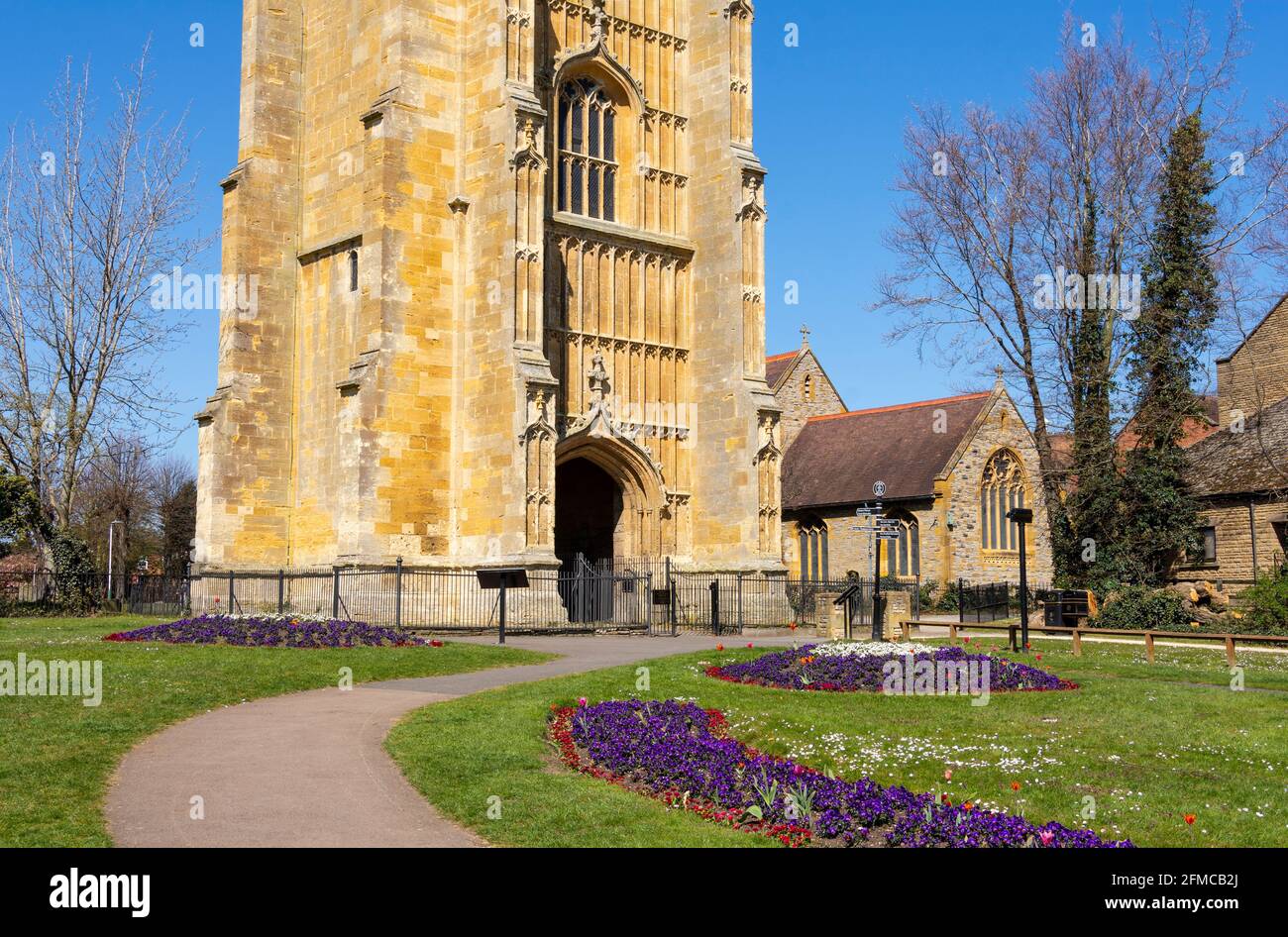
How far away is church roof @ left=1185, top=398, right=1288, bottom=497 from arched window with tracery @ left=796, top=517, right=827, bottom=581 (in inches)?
534

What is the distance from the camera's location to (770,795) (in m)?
9.58

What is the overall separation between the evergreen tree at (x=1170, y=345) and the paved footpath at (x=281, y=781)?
24.0 meters

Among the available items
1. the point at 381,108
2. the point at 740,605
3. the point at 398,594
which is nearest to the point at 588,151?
the point at 381,108

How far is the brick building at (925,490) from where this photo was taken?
4525 centimetres

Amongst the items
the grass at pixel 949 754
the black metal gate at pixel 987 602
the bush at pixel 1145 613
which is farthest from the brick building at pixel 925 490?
the grass at pixel 949 754

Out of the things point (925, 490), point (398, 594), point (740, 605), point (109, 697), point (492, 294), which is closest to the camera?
point (109, 697)

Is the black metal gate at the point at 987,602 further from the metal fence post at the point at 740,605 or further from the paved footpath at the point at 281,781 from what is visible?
the paved footpath at the point at 281,781

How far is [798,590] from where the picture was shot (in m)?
36.4

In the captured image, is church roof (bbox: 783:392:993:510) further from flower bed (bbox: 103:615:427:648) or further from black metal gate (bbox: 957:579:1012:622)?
flower bed (bbox: 103:615:427:648)

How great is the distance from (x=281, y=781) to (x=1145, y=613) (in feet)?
82.0

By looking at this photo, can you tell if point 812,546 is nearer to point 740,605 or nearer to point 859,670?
point 740,605

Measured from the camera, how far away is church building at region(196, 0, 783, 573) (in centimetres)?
2923

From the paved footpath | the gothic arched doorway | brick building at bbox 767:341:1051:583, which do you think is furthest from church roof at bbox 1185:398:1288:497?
the paved footpath

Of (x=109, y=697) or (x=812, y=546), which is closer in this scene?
(x=109, y=697)
